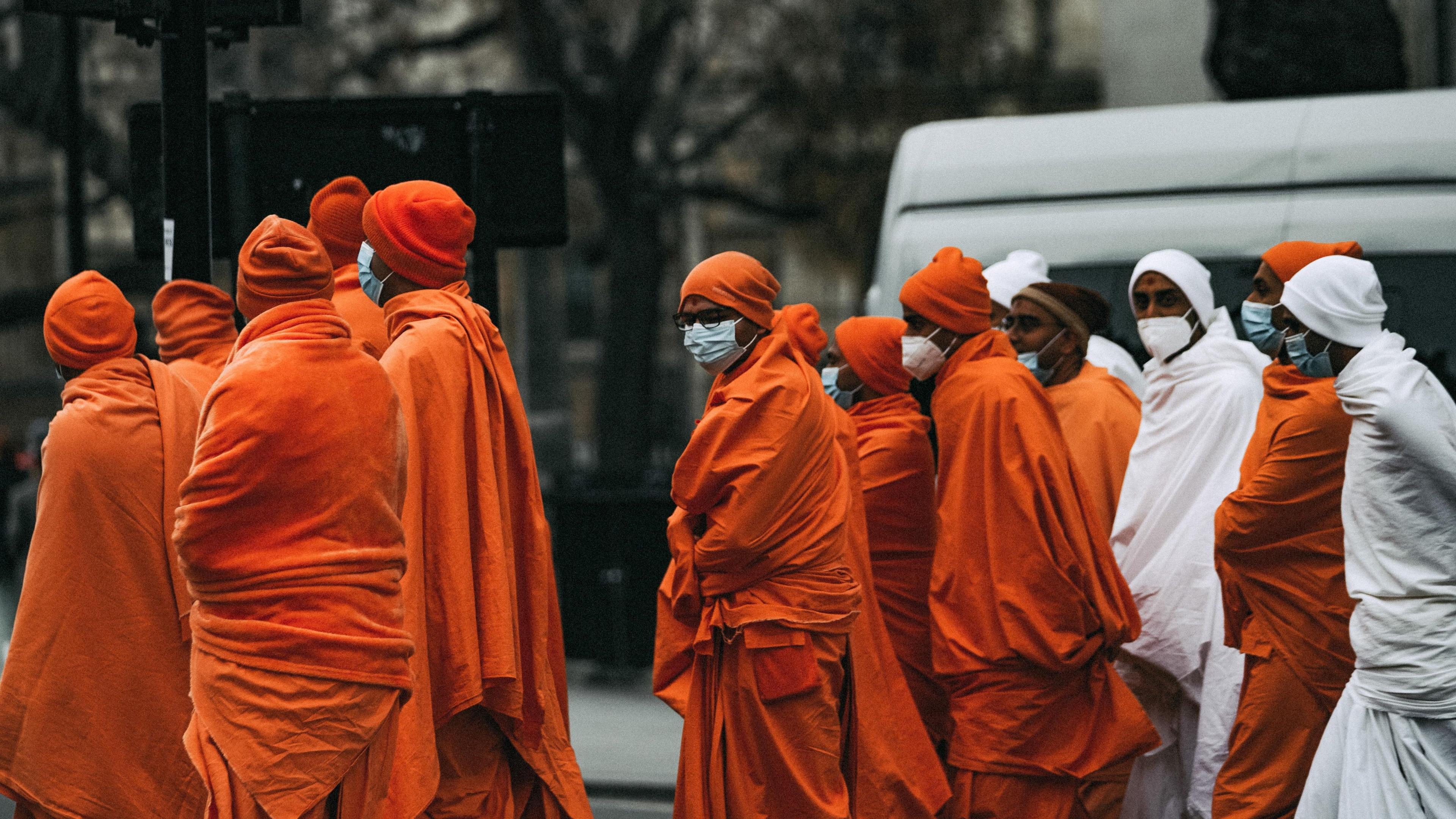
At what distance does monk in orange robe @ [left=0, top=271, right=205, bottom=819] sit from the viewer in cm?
475

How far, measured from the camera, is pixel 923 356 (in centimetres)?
601

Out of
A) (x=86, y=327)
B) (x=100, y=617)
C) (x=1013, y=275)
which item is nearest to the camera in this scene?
(x=100, y=617)

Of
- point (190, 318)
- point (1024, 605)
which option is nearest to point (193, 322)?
point (190, 318)

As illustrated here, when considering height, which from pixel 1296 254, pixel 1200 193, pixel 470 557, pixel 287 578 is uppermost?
pixel 1200 193

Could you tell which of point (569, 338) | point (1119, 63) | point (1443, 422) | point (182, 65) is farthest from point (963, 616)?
point (569, 338)

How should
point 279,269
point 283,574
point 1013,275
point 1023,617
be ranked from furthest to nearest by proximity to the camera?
point 1013,275
point 1023,617
point 279,269
point 283,574

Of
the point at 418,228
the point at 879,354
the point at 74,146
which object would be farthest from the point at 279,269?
the point at 74,146

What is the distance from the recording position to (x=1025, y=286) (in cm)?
700

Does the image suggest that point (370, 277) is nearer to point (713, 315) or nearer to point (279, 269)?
point (279, 269)

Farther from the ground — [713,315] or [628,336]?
[713,315]

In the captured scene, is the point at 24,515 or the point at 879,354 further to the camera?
the point at 24,515

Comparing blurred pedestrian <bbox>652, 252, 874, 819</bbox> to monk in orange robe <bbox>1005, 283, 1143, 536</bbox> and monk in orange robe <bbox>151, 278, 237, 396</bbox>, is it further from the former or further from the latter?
monk in orange robe <bbox>1005, 283, 1143, 536</bbox>

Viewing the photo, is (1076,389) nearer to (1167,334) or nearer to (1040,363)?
(1040,363)

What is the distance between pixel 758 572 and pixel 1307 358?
1766mm
